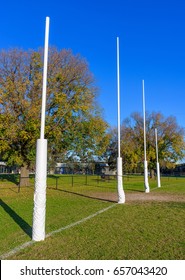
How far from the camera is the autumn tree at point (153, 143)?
4706cm

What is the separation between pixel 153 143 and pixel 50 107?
96.7 feet

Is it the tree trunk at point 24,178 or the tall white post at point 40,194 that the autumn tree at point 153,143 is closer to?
the tree trunk at point 24,178

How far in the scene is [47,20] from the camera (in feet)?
27.5

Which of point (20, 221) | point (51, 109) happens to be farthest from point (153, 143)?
point (20, 221)

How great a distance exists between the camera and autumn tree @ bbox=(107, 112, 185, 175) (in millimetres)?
47062

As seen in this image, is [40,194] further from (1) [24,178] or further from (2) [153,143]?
(2) [153,143]

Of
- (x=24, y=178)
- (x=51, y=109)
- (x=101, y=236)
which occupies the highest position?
(x=51, y=109)

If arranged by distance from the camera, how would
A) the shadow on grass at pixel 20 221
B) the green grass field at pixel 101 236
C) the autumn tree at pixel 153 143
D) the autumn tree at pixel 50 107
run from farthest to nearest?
the autumn tree at pixel 153 143 < the autumn tree at pixel 50 107 < the shadow on grass at pixel 20 221 < the green grass field at pixel 101 236

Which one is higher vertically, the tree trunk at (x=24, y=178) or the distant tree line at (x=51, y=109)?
the distant tree line at (x=51, y=109)

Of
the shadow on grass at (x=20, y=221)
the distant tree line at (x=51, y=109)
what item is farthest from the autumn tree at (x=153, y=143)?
the shadow on grass at (x=20, y=221)

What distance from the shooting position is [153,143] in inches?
1925

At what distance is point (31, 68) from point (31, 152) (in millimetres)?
7017

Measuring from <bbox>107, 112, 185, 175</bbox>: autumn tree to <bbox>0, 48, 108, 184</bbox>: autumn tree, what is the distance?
21.2 m

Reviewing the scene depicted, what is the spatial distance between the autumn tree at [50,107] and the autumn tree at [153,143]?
21196 mm
